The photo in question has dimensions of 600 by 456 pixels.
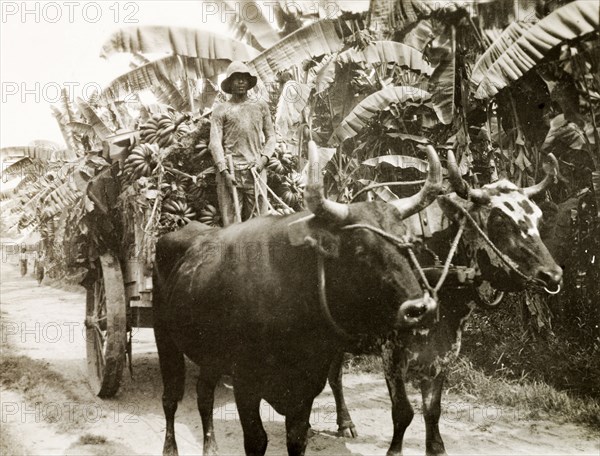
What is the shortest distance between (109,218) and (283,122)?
177 inches

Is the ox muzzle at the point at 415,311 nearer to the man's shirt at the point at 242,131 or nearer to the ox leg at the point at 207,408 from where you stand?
the ox leg at the point at 207,408

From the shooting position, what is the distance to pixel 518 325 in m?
6.75

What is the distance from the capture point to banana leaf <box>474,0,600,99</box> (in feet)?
16.9

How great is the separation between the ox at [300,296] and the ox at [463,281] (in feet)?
3.16

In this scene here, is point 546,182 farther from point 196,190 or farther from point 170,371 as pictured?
point 170,371

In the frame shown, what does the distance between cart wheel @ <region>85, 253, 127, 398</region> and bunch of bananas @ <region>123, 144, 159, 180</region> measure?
3.98 feet

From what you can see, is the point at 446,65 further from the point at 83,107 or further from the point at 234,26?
the point at 83,107

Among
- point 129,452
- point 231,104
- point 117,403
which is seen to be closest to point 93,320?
point 117,403

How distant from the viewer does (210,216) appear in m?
5.23

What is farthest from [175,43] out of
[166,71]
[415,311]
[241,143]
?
[415,311]

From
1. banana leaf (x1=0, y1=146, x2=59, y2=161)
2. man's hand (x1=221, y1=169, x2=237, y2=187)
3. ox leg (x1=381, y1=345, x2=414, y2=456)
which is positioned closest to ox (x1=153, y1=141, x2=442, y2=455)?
ox leg (x1=381, y1=345, x2=414, y2=456)

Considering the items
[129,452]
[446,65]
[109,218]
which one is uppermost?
[446,65]

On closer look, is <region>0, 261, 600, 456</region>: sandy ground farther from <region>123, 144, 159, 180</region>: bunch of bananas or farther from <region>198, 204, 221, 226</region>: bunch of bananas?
<region>123, 144, 159, 180</region>: bunch of bananas

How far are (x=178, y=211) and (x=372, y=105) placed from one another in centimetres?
351
